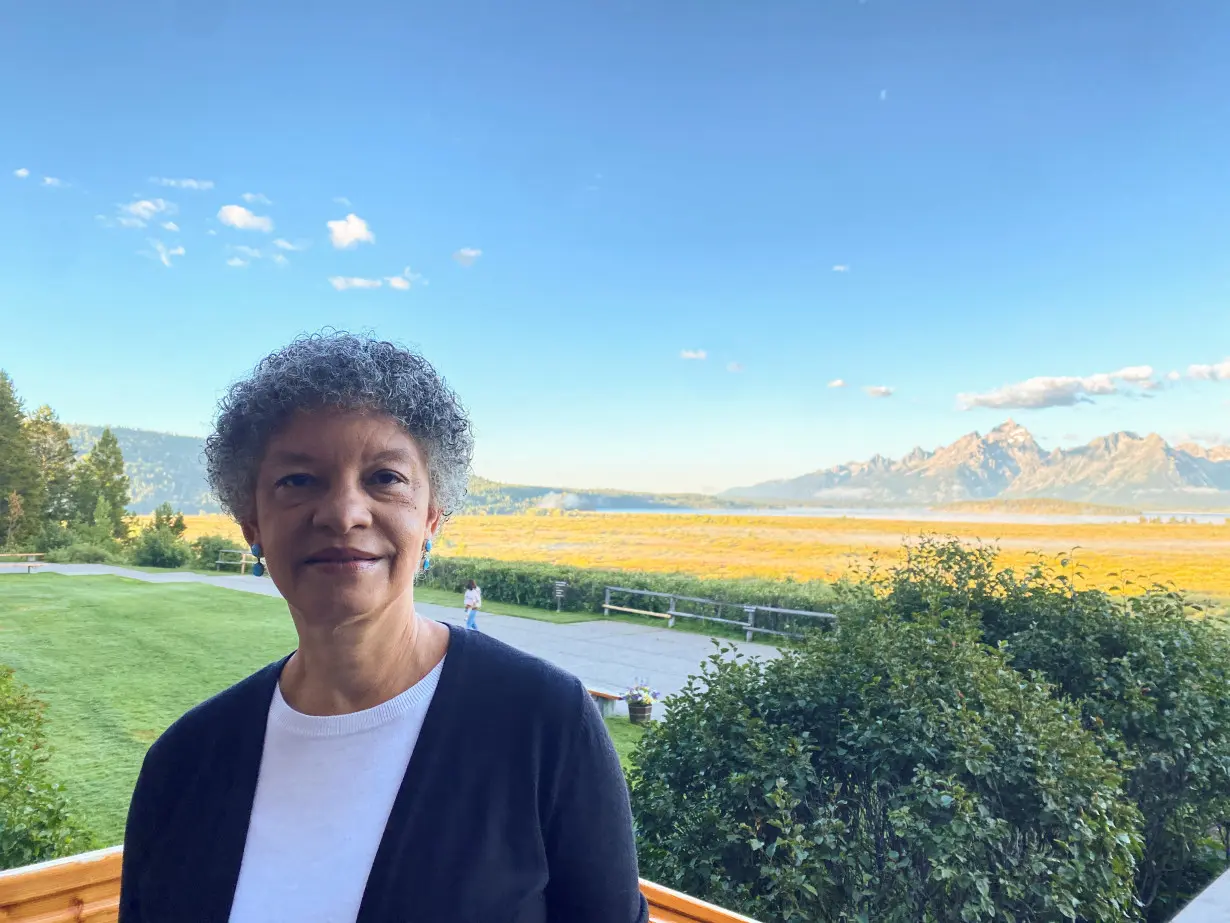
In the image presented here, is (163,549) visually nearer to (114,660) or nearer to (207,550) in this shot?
(207,550)

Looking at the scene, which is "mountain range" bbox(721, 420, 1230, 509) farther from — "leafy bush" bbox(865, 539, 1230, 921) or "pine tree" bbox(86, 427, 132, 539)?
"pine tree" bbox(86, 427, 132, 539)

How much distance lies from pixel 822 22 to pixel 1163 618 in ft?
13.9

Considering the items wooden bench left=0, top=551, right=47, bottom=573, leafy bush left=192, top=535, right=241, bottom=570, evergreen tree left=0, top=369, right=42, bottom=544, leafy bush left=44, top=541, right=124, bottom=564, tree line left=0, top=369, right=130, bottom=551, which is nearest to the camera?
wooden bench left=0, top=551, right=47, bottom=573

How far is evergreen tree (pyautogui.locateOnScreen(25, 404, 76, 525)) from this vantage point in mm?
6418

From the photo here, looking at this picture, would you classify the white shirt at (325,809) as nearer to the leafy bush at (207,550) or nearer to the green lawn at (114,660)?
the green lawn at (114,660)

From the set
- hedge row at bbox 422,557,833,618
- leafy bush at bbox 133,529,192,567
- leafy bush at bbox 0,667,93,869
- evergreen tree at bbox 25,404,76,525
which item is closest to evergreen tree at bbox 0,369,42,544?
evergreen tree at bbox 25,404,76,525

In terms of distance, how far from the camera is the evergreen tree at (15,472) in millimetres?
5770

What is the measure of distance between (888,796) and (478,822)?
1386 millimetres

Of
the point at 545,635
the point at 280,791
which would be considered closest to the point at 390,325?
the point at 280,791

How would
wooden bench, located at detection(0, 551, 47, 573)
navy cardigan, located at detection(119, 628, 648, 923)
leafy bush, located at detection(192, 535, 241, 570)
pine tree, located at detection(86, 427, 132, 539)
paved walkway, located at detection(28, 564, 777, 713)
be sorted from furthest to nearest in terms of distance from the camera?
leafy bush, located at detection(192, 535, 241, 570) < pine tree, located at detection(86, 427, 132, 539) < paved walkway, located at detection(28, 564, 777, 713) < wooden bench, located at detection(0, 551, 47, 573) < navy cardigan, located at detection(119, 628, 648, 923)

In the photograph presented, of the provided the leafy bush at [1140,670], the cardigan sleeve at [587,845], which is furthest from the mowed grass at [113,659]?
the leafy bush at [1140,670]

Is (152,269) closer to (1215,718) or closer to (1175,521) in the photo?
(1215,718)

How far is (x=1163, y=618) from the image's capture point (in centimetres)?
270

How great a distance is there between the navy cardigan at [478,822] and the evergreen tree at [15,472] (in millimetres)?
6614
